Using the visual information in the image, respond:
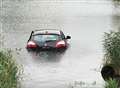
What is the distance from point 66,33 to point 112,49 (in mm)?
20333

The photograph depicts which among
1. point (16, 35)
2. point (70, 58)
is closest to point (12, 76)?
point (70, 58)

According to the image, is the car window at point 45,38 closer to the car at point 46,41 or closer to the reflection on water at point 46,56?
the car at point 46,41

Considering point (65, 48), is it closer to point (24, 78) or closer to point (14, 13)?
point (24, 78)

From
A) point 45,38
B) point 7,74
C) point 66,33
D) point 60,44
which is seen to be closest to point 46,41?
point 45,38

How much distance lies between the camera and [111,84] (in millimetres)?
15828

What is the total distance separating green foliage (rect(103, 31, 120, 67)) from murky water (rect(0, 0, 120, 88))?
37.6 inches

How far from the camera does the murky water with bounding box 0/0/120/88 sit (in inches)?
887

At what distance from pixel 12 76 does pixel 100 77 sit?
5.86m

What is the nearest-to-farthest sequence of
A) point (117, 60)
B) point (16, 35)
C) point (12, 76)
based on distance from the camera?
point (12, 76), point (117, 60), point (16, 35)

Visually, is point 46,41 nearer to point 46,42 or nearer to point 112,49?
point 46,42

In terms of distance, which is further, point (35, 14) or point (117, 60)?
point (35, 14)

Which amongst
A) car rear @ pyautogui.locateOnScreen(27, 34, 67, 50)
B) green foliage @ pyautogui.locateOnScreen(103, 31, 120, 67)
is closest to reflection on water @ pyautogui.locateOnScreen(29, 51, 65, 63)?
car rear @ pyautogui.locateOnScreen(27, 34, 67, 50)

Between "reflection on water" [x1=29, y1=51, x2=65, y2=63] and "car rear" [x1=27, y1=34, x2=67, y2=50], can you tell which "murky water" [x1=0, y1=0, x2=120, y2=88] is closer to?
"reflection on water" [x1=29, y1=51, x2=65, y2=63]

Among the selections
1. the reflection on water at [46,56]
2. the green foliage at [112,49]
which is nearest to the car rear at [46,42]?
the reflection on water at [46,56]
